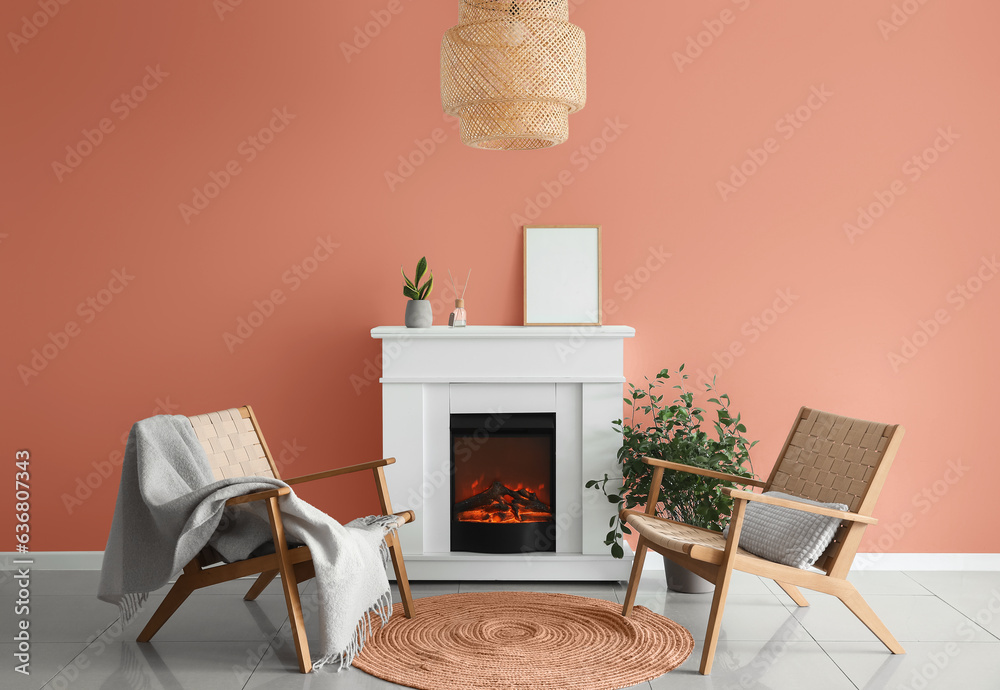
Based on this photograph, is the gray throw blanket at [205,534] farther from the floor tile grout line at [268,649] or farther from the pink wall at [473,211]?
the pink wall at [473,211]

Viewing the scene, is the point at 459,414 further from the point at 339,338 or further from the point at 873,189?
the point at 873,189

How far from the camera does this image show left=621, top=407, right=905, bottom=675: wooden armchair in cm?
271

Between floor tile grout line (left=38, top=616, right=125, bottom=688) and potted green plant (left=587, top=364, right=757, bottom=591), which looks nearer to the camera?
floor tile grout line (left=38, top=616, right=125, bottom=688)

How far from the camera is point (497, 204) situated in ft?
12.9

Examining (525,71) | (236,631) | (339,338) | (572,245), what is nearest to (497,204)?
(572,245)
